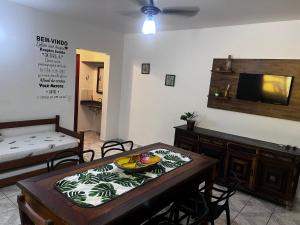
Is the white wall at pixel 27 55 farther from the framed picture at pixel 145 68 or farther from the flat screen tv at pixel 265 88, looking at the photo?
the flat screen tv at pixel 265 88

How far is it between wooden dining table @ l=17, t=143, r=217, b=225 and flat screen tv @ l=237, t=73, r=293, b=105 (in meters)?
1.80

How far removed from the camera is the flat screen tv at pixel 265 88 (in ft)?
10.3

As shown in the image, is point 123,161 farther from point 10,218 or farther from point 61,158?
point 10,218

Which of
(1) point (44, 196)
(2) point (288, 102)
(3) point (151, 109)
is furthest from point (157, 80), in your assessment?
(1) point (44, 196)

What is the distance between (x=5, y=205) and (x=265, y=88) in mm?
3763

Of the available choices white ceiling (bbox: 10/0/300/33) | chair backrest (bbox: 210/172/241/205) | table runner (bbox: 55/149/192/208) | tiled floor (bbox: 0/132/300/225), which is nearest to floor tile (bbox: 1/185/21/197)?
tiled floor (bbox: 0/132/300/225)

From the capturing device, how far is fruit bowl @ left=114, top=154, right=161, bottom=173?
194 centimetres

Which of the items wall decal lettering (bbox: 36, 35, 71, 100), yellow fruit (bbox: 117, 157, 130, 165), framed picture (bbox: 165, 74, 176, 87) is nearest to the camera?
yellow fruit (bbox: 117, 157, 130, 165)

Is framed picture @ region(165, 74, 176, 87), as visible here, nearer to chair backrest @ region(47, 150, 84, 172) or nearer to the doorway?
the doorway

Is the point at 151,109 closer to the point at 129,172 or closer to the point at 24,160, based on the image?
the point at 24,160

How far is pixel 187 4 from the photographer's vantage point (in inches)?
107

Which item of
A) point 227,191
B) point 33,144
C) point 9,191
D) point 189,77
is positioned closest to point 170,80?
point 189,77

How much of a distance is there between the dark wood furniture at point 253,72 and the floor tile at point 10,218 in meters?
3.18

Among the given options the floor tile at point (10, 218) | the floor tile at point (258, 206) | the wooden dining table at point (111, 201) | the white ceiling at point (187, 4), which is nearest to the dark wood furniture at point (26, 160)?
the floor tile at point (10, 218)
